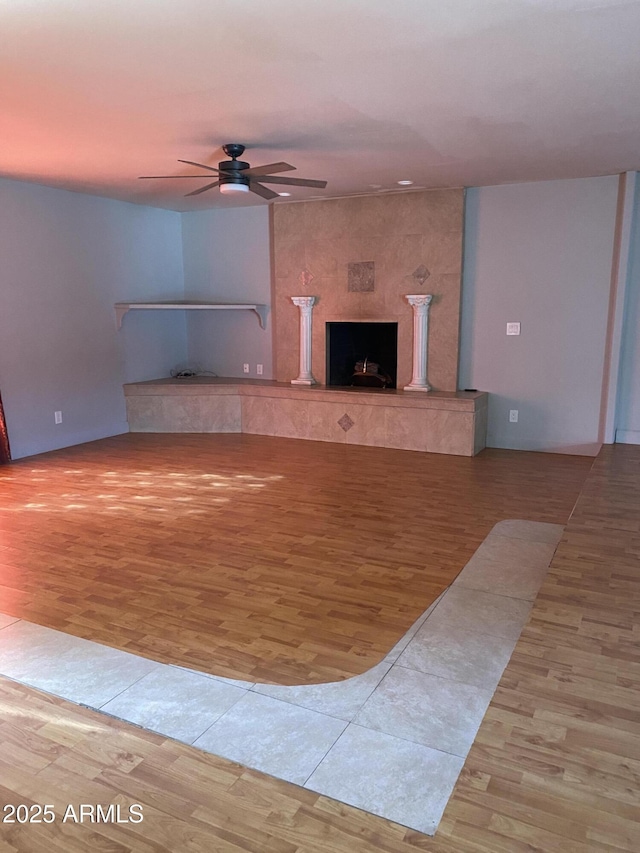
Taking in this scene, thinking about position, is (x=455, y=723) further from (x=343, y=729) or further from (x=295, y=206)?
(x=295, y=206)

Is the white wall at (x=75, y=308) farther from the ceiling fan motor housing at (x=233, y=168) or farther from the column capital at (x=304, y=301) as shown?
the ceiling fan motor housing at (x=233, y=168)

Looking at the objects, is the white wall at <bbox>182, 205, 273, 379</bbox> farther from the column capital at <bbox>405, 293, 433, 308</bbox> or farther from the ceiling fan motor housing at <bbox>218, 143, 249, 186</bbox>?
the ceiling fan motor housing at <bbox>218, 143, 249, 186</bbox>

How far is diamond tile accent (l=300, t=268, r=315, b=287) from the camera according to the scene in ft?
20.9

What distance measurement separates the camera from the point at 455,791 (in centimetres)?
160

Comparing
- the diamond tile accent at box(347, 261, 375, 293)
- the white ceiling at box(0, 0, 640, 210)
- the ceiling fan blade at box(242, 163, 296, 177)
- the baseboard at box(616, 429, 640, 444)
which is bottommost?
the baseboard at box(616, 429, 640, 444)

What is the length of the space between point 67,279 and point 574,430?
16.1 ft

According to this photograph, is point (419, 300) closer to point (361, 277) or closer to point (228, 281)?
point (361, 277)

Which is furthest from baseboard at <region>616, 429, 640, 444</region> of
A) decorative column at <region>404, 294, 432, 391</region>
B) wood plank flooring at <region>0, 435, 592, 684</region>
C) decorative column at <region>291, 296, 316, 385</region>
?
decorative column at <region>291, 296, 316, 385</region>

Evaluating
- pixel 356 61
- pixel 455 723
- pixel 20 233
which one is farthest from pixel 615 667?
pixel 20 233

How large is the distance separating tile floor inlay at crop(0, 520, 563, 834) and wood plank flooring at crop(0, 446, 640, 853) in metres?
0.07

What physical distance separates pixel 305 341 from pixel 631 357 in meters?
3.10

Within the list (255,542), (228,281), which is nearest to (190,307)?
(228,281)

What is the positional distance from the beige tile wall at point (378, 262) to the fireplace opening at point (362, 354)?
0.14 meters

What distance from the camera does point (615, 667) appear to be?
2.04 m
